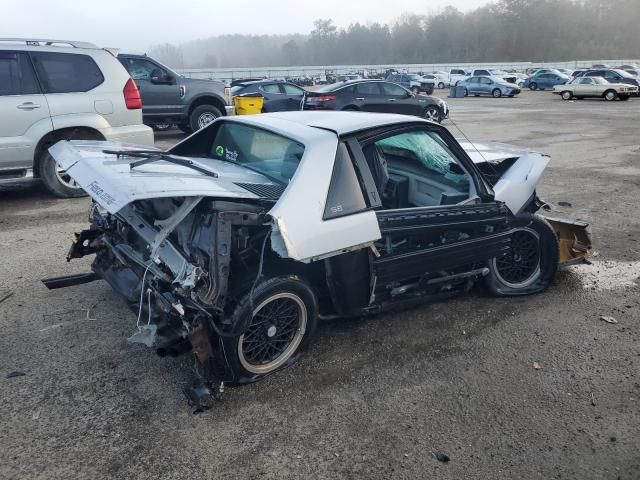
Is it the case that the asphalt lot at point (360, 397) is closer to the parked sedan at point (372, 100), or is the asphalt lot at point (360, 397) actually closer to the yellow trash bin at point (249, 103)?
the yellow trash bin at point (249, 103)

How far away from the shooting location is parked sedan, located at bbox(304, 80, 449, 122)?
614 inches

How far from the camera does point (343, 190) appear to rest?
3.27m

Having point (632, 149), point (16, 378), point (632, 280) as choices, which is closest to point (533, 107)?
point (632, 149)

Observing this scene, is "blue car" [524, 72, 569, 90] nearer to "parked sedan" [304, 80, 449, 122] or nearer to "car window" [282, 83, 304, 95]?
"parked sedan" [304, 80, 449, 122]

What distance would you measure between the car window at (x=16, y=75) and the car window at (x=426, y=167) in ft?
17.5

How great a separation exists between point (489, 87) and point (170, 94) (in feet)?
86.7

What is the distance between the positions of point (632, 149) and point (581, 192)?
17.8 ft

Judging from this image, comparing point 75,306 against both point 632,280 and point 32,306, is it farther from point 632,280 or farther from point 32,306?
point 632,280

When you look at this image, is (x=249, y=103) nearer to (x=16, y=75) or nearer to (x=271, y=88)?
(x=271, y=88)

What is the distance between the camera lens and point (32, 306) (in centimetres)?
423

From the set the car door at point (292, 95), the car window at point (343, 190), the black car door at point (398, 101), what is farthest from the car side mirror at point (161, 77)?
the car window at point (343, 190)

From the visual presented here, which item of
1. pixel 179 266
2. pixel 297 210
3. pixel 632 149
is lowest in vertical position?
pixel 632 149

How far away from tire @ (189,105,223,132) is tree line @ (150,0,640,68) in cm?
9479

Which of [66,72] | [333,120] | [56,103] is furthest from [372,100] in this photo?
[333,120]
